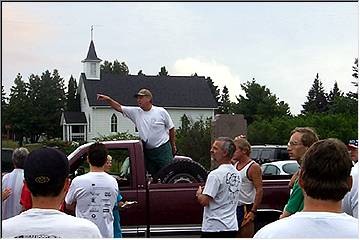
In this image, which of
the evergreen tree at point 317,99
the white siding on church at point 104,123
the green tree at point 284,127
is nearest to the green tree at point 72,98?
the white siding on church at point 104,123

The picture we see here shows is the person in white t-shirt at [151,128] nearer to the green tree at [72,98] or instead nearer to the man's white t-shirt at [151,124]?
the man's white t-shirt at [151,124]

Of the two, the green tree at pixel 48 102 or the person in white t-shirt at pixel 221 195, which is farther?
the green tree at pixel 48 102

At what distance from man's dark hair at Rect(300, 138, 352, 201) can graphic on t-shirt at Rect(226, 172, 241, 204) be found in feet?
10.5

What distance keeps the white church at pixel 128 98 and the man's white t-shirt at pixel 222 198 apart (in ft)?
193

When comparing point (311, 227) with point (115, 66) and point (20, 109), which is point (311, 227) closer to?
point (20, 109)

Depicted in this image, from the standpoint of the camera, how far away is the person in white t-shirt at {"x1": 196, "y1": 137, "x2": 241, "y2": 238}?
5.91 metres

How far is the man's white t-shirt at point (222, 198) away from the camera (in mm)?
5902

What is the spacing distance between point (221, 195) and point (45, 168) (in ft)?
10.8

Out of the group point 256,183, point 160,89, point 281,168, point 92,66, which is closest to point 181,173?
point 256,183

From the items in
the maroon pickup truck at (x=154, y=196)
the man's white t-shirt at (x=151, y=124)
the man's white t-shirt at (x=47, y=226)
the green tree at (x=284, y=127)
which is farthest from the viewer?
the green tree at (x=284, y=127)

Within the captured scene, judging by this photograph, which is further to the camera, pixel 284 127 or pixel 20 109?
pixel 20 109

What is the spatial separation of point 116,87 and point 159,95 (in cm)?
473

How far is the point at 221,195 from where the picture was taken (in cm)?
595

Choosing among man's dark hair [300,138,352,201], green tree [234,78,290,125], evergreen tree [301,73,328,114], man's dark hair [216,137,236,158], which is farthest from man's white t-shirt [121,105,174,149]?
evergreen tree [301,73,328,114]
